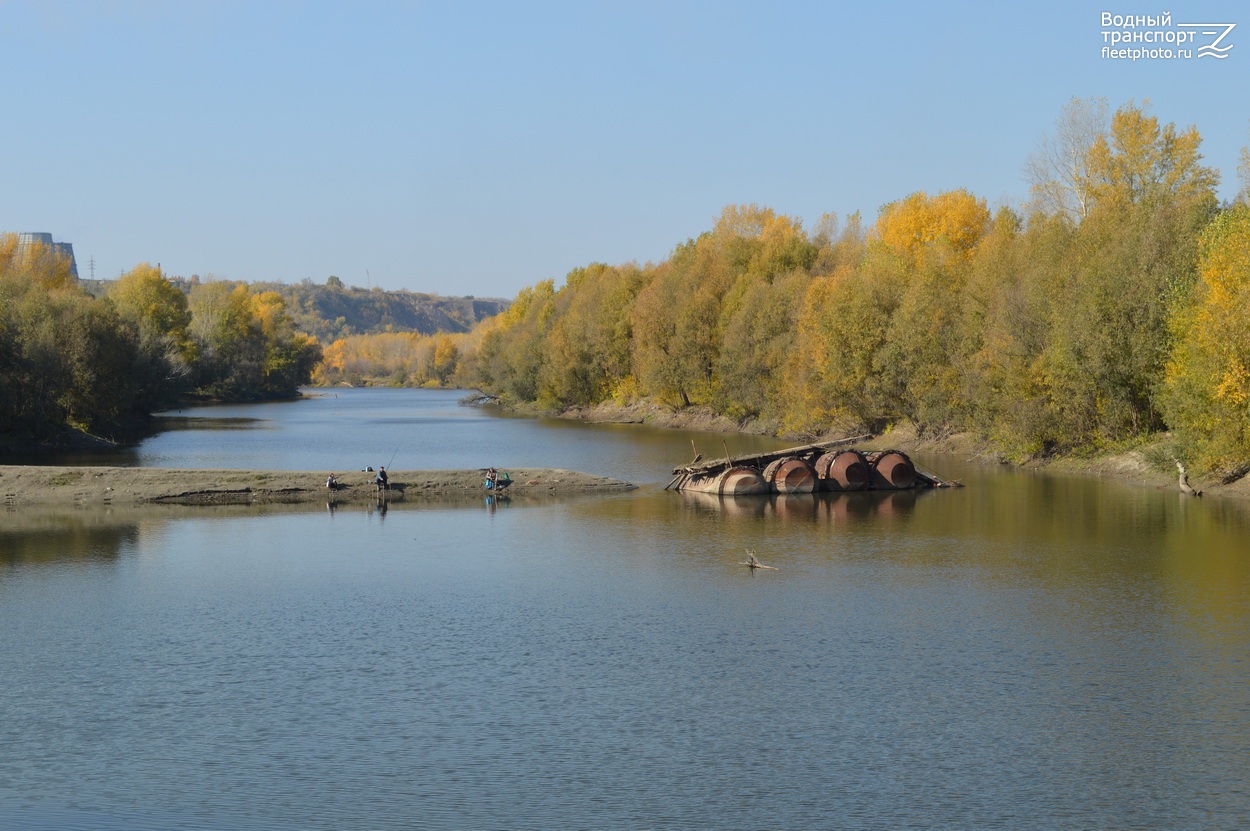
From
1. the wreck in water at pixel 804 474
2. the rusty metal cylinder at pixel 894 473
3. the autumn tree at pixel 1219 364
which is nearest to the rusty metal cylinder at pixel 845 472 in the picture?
the wreck in water at pixel 804 474

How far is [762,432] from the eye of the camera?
309 feet

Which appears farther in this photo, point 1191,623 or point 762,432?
point 762,432

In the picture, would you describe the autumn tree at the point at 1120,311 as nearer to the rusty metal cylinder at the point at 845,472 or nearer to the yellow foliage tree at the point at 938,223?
the rusty metal cylinder at the point at 845,472

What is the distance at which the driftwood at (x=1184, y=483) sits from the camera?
4981 cm

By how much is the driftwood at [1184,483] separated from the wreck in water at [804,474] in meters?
9.62

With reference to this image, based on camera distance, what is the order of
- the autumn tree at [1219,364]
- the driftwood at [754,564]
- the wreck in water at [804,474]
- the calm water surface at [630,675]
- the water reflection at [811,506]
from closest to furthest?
the calm water surface at [630,675], the driftwood at [754,564], the autumn tree at [1219,364], the water reflection at [811,506], the wreck in water at [804,474]

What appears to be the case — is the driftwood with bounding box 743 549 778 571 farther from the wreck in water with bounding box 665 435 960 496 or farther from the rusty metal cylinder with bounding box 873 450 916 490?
the rusty metal cylinder with bounding box 873 450 916 490

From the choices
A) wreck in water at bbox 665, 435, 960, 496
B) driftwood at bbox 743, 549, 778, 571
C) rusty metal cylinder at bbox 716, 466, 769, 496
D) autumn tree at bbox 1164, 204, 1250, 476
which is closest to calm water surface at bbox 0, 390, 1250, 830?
driftwood at bbox 743, 549, 778, 571

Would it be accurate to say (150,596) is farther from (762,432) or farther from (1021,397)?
(762,432)

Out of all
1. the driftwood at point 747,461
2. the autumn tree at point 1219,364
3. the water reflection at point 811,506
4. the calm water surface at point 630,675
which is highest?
the autumn tree at point 1219,364

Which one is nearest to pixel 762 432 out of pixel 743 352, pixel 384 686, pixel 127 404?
pixel 743 352

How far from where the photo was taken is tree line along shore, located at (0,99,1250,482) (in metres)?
52.6

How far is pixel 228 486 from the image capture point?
5181 cm

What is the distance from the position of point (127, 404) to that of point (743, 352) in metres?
48.1
